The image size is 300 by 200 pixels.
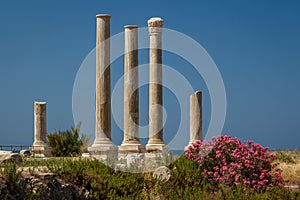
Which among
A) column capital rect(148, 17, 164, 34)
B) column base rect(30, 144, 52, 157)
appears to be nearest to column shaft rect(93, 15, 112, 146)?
column capital rect(148, 17, 164, 34)

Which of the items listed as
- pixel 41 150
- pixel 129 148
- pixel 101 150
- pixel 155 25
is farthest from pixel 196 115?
pixel 41 150

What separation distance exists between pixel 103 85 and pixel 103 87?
0.11 m

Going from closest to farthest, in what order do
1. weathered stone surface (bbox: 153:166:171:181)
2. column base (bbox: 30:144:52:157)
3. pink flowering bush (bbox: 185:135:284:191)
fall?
1. weathered stone surface (bbox: 153:166:171:181)
2. pink flowering bush (bbox: 185:135:284:191)
3. column base (bbox: 30:144:52:157)

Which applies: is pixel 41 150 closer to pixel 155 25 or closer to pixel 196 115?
pixel 196 115

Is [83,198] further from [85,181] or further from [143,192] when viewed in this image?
[143,192]

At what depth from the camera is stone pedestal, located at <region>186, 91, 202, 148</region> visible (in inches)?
1404

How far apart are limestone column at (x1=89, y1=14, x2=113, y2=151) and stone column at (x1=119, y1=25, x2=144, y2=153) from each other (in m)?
2.41

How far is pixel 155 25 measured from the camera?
3397 cm

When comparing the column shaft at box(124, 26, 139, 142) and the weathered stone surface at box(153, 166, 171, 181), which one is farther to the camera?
the column shaft at box(124, 26, 139, 142)

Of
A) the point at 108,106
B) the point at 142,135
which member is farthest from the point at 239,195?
the point at 142,135

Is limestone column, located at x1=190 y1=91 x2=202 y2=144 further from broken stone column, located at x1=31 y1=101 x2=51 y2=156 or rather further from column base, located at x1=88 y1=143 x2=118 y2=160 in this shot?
broken stone column, located at x1=31 y1=101 x2=51 y2=156

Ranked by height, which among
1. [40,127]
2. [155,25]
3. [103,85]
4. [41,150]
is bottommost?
[41,150]

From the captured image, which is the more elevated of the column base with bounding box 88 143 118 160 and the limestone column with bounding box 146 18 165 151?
the limestone column with bounding box 146 18 165 151

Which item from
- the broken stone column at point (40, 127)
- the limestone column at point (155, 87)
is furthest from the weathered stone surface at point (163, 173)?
the broken stone column at point (40, 127)
